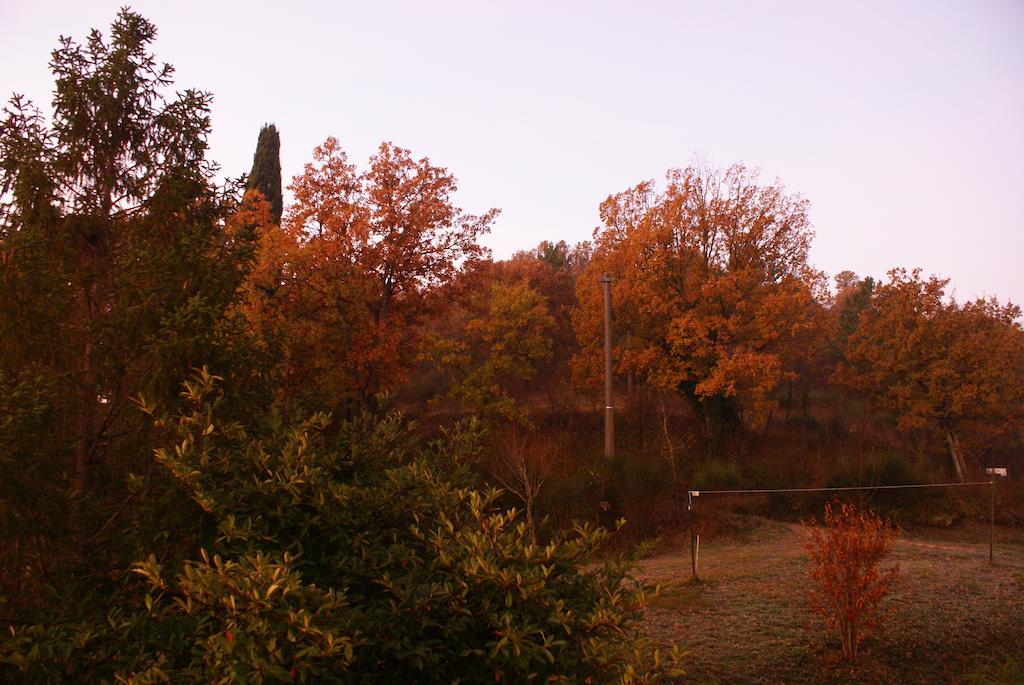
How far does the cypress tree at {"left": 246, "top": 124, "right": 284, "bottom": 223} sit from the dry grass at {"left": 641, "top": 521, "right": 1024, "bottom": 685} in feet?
86.3

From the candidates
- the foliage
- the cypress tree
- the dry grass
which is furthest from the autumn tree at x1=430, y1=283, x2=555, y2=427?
the foliage

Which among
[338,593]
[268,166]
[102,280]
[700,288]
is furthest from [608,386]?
[268,166]

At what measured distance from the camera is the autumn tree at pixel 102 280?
11.3ft

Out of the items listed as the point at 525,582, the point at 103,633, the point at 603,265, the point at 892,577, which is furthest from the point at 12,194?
the point at 603,265

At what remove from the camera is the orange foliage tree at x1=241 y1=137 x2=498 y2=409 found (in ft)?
68.7

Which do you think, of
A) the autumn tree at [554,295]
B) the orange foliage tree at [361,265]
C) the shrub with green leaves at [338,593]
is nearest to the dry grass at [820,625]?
the shrub with green leaves at [338,593]

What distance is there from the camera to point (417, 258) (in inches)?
995

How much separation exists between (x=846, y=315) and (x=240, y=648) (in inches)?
1788

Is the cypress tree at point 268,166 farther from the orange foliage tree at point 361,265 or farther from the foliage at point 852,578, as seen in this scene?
the foliage at point 852,578

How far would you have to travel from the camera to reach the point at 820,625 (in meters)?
7.40

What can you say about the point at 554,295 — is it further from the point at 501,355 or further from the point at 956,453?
the point at 956,453

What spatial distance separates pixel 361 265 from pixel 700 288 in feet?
36.9

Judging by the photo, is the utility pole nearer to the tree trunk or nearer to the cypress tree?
the tree trunk

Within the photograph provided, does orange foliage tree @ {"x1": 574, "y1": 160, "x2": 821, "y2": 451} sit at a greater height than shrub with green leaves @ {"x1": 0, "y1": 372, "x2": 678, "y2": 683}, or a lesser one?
greater
